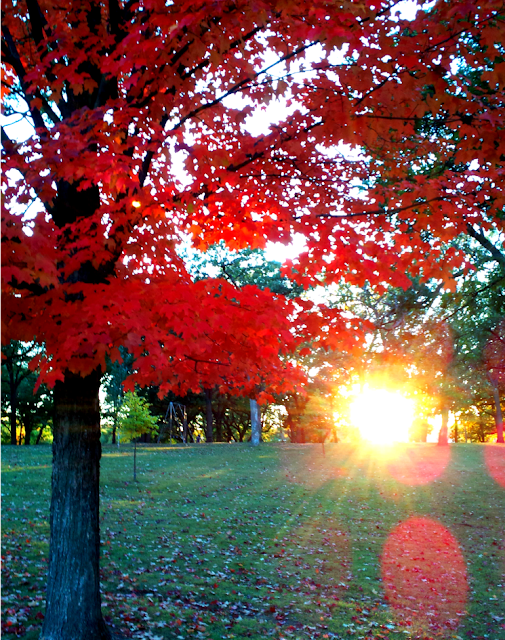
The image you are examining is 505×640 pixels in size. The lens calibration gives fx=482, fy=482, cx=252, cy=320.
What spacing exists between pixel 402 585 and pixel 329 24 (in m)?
9.16

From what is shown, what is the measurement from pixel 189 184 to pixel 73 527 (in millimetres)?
4076

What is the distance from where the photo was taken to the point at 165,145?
4824mm

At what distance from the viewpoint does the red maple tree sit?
164 inches

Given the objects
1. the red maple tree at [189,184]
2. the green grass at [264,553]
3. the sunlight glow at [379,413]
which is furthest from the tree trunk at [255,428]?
the red maple tree at [189,184]

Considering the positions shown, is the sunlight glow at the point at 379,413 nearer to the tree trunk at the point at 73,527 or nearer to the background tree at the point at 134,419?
the background tree at the point at 134,419

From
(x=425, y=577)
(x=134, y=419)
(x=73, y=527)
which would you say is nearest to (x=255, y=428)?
(x=134, y=419)

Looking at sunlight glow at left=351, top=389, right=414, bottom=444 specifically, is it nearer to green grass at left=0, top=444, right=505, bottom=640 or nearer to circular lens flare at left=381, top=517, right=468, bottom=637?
green grass at left=0, top=444, right=505, bottom=640

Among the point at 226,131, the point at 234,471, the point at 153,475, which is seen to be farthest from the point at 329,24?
the point at 234,471

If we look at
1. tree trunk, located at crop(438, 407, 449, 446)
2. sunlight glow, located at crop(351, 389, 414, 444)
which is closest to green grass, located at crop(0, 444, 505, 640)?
sunlight glow, located at crop(351, 389, 414, 444)

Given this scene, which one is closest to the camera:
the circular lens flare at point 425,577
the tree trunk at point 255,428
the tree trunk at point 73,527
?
the tree trunk at point 73,527

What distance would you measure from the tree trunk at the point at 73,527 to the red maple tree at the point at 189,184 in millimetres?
20

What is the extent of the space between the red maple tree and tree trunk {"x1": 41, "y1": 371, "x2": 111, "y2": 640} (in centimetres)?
2

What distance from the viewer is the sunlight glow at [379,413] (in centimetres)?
3049

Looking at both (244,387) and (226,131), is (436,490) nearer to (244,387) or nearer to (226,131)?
(244,387)
